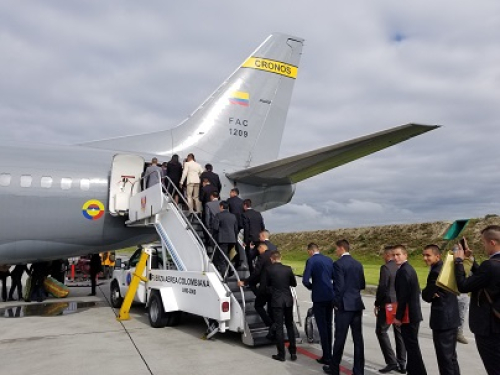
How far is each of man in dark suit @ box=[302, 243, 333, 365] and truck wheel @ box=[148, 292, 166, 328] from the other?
430 cm

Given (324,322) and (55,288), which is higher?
(324,322)

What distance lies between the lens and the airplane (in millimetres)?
12164

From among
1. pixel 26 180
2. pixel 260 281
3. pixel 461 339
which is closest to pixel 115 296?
pixel 26 180

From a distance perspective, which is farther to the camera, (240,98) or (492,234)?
(240,98)

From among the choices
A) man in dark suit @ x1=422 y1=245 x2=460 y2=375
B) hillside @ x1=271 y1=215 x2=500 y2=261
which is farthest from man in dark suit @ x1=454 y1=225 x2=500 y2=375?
hillside @ x1=271 y1=215 x2=500 y2=261

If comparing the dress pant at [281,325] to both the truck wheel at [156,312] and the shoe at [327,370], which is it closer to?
the shoe at [327,370]

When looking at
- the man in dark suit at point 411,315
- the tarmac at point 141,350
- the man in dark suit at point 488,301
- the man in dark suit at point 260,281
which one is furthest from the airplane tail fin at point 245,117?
the man in dark suit at point 488,301

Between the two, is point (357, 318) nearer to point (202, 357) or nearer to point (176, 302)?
point (202, 357)

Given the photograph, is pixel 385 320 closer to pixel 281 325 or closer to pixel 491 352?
pixel 281 325

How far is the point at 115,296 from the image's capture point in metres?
13.6

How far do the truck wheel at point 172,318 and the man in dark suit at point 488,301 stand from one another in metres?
7.19

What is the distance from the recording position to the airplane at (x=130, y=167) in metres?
12.2

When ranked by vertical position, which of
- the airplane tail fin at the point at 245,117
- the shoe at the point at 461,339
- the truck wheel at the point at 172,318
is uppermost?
the airplane tail fin at the point at 245,117

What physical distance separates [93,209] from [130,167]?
1.75 metres
